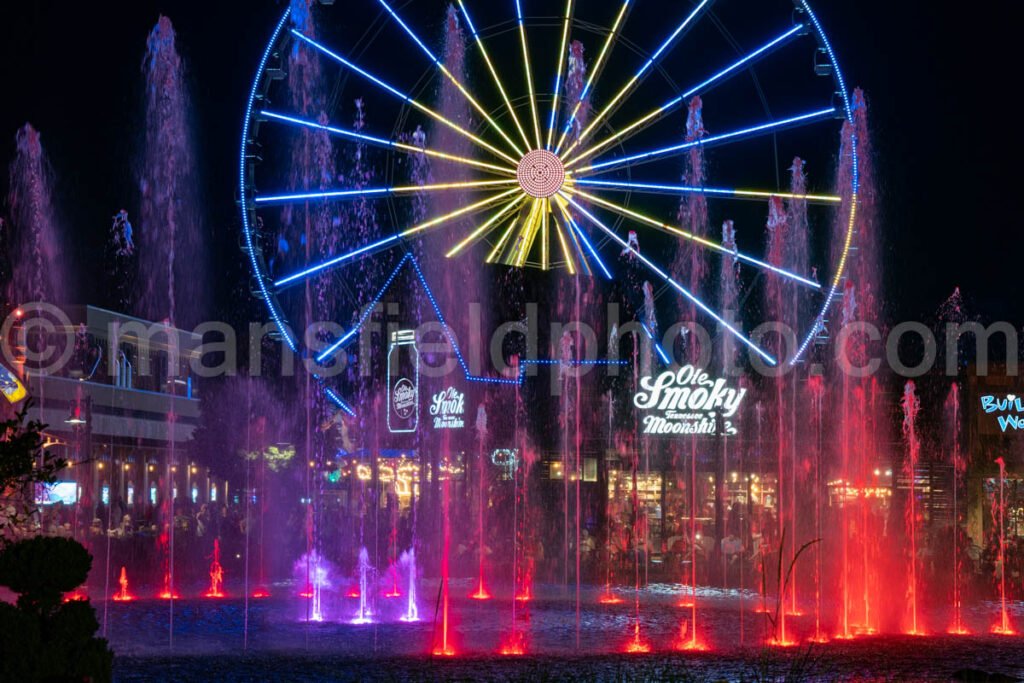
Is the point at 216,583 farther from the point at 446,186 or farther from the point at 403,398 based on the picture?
the point at 403,398

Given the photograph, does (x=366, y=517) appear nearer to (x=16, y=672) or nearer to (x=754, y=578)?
(x=754, y=578)

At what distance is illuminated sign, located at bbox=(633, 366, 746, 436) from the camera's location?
→ 104 ft

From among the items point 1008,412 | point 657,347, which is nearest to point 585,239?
point 657,347

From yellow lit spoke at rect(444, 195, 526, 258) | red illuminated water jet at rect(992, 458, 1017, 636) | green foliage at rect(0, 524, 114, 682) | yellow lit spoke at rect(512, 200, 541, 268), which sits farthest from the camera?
yellow lit spoke at rect(512, 200, 541, 268)

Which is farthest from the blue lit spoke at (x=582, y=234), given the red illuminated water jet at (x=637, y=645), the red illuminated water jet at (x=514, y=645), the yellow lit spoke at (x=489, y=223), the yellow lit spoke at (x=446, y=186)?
the red illuminated water jet at (x=514, y=645)

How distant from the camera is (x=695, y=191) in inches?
1027

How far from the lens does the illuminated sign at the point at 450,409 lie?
110 feet

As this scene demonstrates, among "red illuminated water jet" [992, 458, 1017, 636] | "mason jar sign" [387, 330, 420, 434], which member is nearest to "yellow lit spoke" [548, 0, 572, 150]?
"mason jar sign" [387, 330, 420, 434]

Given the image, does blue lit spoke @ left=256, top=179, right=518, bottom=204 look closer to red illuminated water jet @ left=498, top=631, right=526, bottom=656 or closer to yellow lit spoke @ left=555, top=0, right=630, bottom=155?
yellow lit spoke @ left=555, top=0, right=630, bottom=155

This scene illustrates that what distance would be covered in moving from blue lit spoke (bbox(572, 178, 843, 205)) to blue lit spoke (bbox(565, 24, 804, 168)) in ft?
2.00

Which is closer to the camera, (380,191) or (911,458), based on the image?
(380,191)

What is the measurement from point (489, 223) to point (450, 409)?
800 cm

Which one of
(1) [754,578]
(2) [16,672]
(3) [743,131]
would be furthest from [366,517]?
(2) [16,672]

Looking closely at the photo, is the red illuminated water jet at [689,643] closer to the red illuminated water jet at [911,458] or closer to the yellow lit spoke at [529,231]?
the red illuminated water jet at [911,458]
